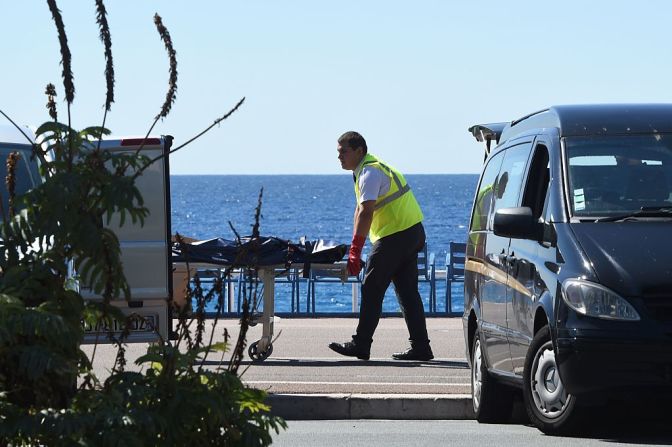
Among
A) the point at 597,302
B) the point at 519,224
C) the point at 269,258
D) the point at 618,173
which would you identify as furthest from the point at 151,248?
the point at 597,302

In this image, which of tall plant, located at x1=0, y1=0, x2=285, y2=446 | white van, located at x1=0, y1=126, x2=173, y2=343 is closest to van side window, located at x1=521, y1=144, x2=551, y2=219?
tall plant, located at x1=0, y1=0, x2=285, y2=446

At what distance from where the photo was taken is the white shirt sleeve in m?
12.9

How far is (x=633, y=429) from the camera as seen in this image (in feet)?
29.5

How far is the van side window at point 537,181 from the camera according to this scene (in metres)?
9.11

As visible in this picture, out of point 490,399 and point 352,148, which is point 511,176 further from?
point 352,148

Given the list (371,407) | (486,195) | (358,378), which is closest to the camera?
(371,407)

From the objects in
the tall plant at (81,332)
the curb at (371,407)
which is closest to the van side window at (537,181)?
the curb at (371,407)

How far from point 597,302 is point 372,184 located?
5.20 metres

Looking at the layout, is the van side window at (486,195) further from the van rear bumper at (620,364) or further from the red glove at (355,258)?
the van rear bumper at (620,364)

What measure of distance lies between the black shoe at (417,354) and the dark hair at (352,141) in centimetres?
175

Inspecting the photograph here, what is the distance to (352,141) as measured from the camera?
43.1 feet

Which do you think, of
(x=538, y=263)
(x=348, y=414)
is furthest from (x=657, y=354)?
(x=348, y=414)

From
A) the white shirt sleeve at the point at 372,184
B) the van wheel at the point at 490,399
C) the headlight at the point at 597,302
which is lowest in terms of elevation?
the van wheel at the point at 490,399

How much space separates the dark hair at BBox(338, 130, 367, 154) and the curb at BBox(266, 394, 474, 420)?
347 centimetres
